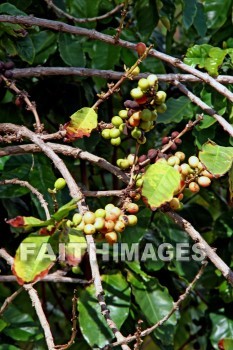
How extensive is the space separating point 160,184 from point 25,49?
514mm

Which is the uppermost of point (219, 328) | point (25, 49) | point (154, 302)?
point (25, 49)

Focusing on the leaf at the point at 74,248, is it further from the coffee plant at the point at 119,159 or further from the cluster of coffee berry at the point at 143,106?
the cluster of coffee berry at the point at 143,106

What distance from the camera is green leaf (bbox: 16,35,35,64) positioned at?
53.6 inches

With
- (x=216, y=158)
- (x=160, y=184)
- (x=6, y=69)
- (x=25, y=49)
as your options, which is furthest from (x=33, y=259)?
(x=25, y=49)

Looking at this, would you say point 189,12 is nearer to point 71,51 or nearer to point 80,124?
point 71,51

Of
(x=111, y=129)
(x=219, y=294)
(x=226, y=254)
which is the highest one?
(x=111, y=129)

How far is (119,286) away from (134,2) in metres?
0.61

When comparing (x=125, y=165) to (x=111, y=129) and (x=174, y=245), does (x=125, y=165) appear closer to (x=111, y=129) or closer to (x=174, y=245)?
(x=111, y=129)

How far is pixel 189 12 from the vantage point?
1.46 m

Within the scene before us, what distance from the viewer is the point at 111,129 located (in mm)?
1154

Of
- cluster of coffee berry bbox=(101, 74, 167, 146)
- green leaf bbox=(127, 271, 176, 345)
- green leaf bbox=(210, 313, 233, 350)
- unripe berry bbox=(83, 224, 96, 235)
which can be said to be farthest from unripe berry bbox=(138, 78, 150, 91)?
green leaf bbox=(210, 313, 233, 350)

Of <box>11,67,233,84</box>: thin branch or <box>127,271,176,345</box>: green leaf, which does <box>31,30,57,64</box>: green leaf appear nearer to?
<box>11,67,233,84</box>: thin branch

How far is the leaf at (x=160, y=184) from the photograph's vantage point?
98 cm

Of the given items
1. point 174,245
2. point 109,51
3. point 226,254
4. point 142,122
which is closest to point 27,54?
point 109,51
